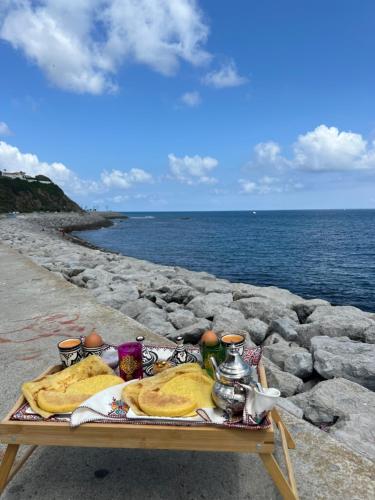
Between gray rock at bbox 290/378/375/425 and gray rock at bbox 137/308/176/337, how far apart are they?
7.62ft

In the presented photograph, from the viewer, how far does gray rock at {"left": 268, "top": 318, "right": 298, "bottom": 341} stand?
5.63 m

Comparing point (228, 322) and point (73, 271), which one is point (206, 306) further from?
point (73, 271)

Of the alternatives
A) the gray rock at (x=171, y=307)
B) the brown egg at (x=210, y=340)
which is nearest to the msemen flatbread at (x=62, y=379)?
the brown egg at (x=210, y=340)

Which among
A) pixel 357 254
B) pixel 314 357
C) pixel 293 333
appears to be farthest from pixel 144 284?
pixel 357 254

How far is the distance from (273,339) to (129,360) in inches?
135

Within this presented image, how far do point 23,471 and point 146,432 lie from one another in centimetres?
112

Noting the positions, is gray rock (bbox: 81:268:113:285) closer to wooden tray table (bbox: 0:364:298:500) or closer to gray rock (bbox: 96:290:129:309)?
gray rock (bbox: 96:290:129:309)

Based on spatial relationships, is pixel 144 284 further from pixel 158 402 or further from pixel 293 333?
pixel 158 402

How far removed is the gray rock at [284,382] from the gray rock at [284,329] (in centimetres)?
167

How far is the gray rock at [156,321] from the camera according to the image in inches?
213

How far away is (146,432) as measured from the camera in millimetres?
1948

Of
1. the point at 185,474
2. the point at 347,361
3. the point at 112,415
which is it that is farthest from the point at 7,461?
the point at 347,361

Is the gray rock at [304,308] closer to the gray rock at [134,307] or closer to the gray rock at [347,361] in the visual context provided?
the gray rock at [347,361]

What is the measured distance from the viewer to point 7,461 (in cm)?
214
